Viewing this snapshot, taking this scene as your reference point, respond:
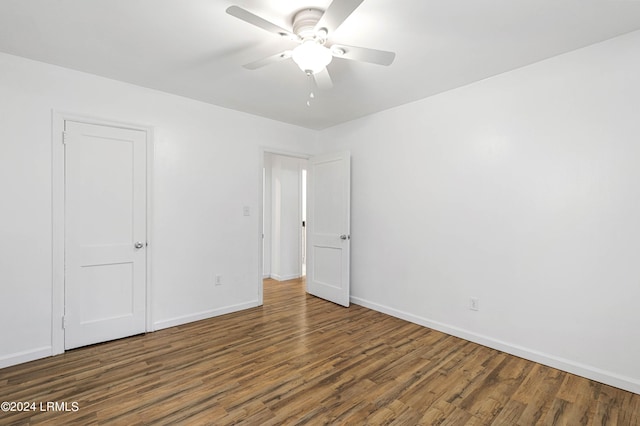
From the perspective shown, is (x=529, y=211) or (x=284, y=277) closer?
(x=529, y=211)

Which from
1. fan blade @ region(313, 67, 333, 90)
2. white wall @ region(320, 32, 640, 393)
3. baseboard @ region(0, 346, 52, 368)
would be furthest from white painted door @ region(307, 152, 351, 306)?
baseboard @ region(0, 346, 52, 368)

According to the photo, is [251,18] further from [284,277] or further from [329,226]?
[284,277]

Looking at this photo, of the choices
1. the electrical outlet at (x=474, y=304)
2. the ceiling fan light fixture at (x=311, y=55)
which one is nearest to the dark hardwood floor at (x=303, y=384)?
the electrical outlet at (x=474, y=304)

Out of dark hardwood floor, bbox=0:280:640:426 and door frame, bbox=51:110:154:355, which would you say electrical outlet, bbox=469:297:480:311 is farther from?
door frame, bbox=51:110:154:355

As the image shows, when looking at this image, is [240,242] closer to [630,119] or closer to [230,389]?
[230,389]

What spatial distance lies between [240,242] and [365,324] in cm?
184

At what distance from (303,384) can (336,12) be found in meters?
2.40

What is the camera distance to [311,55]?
186 cm

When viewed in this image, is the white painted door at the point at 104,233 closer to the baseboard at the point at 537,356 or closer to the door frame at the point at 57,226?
the door frame at the point at 57,226

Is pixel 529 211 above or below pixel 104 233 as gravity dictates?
above

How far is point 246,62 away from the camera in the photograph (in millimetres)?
2215

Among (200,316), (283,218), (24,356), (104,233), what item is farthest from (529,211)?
(24,356)

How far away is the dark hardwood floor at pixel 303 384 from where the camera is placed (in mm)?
1837

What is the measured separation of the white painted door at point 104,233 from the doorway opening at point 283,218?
2.56m
